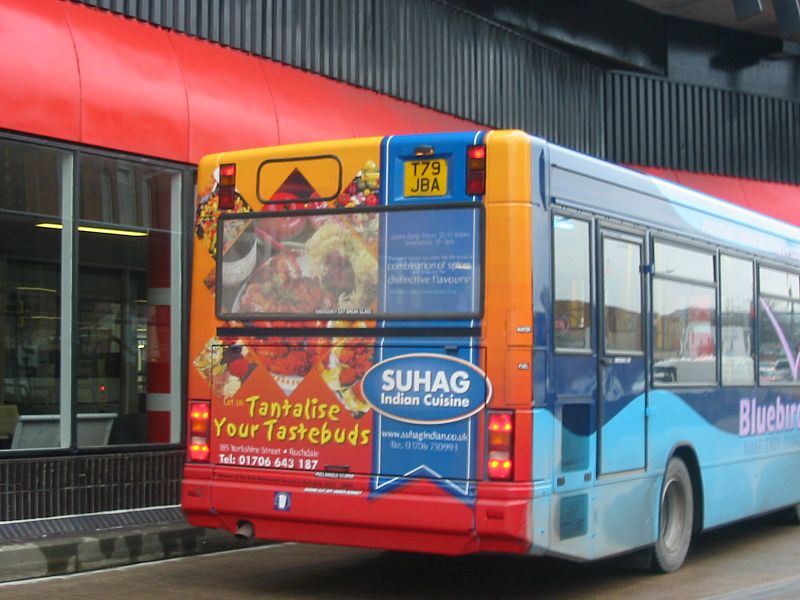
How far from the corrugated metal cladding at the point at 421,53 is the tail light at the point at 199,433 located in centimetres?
470

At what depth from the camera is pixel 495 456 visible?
25.3 ft

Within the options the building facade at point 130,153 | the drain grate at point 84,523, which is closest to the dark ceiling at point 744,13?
the building facade at point 130,153

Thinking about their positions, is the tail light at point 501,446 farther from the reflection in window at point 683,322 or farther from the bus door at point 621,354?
the reflection in window at point 683,322

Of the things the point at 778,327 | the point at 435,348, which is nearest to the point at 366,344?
the point at 435,348

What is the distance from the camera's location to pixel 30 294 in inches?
436

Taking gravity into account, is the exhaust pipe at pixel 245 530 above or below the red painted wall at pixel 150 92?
below

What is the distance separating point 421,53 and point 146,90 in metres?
5.03

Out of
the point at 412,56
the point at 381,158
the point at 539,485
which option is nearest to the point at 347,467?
the point at 539,485

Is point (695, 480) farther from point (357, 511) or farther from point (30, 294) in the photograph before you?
point (30, 294)

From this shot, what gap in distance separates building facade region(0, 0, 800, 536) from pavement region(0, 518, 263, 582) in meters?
0.46

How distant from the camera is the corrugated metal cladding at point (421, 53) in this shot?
1334 centimetres

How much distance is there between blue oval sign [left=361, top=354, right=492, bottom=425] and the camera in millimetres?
7805

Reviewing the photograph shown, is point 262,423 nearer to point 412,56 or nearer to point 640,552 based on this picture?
point 640,552

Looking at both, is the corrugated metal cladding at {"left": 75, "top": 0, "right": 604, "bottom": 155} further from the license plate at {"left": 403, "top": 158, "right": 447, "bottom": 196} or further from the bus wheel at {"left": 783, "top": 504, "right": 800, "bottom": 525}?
the bus wheel at {"left": 783, "top": 504, "right": 800, "bottom": 525}
